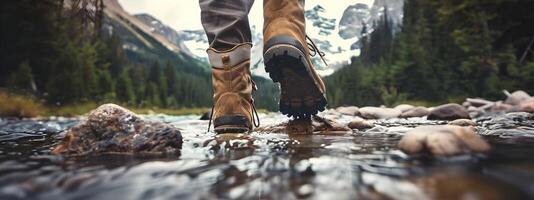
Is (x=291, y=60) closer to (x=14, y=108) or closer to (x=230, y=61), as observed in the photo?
(x=230, y=61)

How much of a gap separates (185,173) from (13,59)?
3159 centimetres

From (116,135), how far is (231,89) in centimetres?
91

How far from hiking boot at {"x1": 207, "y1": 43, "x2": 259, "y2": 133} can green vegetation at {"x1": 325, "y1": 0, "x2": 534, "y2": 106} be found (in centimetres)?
1708

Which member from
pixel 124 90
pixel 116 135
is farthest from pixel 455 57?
pixel 124 90

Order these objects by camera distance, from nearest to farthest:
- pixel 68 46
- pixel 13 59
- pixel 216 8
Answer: pixel 216 8, pixel 13 59, pixel 68 46

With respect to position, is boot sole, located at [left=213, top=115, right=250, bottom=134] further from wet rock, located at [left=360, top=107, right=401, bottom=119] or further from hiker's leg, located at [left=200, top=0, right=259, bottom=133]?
wet rock, located at [left=360, top=107, right=401, bottom=119]

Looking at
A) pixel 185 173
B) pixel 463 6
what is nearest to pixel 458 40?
pixel 463 6

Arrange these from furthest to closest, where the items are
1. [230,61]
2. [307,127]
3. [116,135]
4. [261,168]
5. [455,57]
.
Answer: [455,57] < [307,127] < [230,61] < [116,135] < [261,168]

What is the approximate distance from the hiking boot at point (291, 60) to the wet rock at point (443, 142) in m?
1.02

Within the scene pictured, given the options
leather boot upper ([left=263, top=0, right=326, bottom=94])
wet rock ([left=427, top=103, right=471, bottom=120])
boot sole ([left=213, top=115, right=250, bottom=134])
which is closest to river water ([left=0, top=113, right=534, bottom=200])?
boot sole ([left=213, top=115, right=250, bottom=134])

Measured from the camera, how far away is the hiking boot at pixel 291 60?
236 cm

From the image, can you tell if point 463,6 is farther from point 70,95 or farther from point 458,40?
point 70,95

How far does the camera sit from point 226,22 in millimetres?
2678

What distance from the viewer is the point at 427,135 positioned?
143 centimetres
